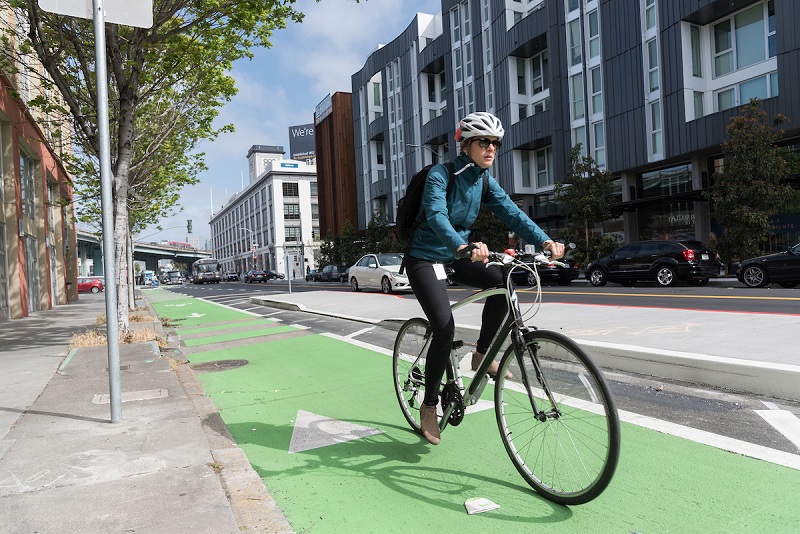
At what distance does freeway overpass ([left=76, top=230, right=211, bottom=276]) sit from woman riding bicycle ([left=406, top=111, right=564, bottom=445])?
237 ft

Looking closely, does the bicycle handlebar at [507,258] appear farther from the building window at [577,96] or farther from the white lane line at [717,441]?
the building window at [577,96]

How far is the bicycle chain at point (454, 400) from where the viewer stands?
3.36 metres

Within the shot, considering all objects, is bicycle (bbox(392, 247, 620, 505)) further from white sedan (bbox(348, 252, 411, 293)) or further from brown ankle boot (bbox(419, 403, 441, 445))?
white sedan (bbox(348, 252, 411, 293))

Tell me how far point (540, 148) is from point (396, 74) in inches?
774

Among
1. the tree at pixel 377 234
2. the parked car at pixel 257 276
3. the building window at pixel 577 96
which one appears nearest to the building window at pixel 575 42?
the building window at pixel 577 96

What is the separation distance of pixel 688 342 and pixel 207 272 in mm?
68275

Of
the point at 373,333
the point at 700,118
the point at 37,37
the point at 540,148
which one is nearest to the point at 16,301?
the point at 37,37

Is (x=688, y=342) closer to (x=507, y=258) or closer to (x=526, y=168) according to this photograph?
(x=507, y=258)

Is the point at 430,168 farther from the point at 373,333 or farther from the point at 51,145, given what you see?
the point at 51,145

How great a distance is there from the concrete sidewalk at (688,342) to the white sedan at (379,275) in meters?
10.3

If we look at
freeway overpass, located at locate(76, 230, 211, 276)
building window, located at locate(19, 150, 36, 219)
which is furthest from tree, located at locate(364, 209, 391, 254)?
freeway overpass, located at locate(76, 230, 211, 276)

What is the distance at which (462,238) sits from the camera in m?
3.14

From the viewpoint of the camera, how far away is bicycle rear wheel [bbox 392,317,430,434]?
374 centimetres

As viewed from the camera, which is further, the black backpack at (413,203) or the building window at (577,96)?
the building window at (577,96)
